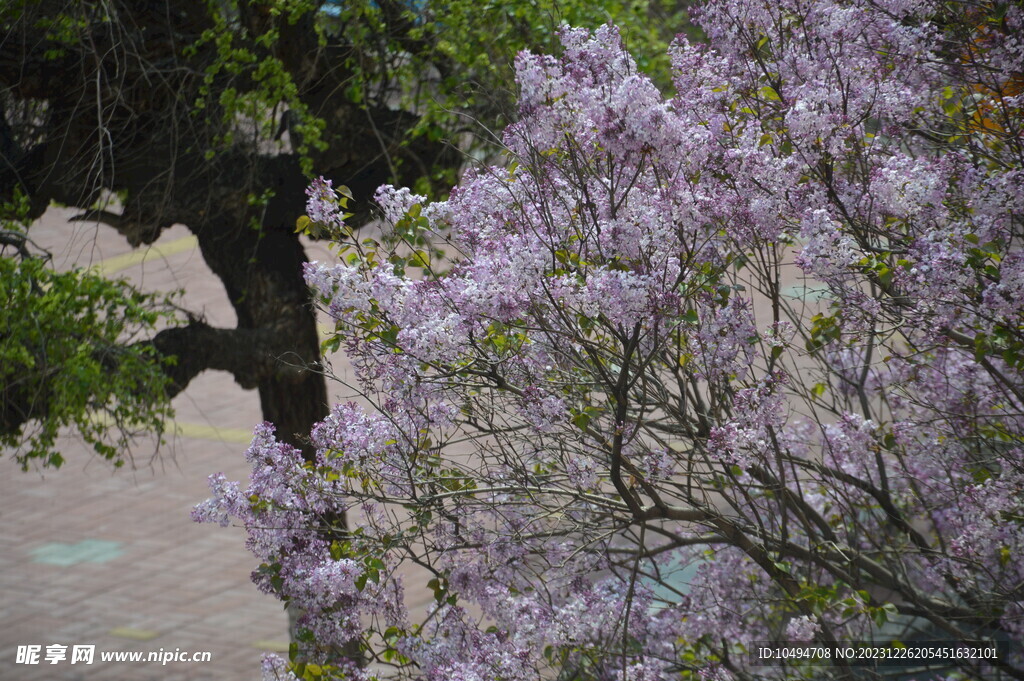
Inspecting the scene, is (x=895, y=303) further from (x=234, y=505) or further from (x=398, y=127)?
(x=398, y=127)

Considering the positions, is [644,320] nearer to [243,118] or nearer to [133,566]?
[243,118]

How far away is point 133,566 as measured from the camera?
991 centimetres

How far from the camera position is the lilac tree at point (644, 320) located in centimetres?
329

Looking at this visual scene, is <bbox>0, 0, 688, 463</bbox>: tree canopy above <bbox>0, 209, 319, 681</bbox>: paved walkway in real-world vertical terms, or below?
above

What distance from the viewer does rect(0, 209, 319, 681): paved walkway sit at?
822 centimetres

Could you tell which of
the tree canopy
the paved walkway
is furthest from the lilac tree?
the paved walkway

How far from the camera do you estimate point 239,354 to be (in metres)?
6.21

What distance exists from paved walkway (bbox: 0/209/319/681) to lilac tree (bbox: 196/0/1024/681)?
8.41 feet

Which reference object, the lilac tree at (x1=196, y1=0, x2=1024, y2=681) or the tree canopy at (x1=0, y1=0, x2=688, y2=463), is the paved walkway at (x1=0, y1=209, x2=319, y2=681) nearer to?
the tree canopy at (x1=0, y1=0, x2=688, y2=463)

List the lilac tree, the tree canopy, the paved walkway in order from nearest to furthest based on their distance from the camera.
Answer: the lilac tree, the tree canopy, the paved walkway

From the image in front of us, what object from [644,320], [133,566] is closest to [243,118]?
[644,320]

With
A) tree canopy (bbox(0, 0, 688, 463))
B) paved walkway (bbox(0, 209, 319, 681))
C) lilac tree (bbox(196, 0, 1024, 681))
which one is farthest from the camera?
paved walkway (bbox(0, 209, 319, 681))

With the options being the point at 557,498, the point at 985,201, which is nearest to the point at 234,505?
the point at 557,498

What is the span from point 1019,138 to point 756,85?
105 cm
